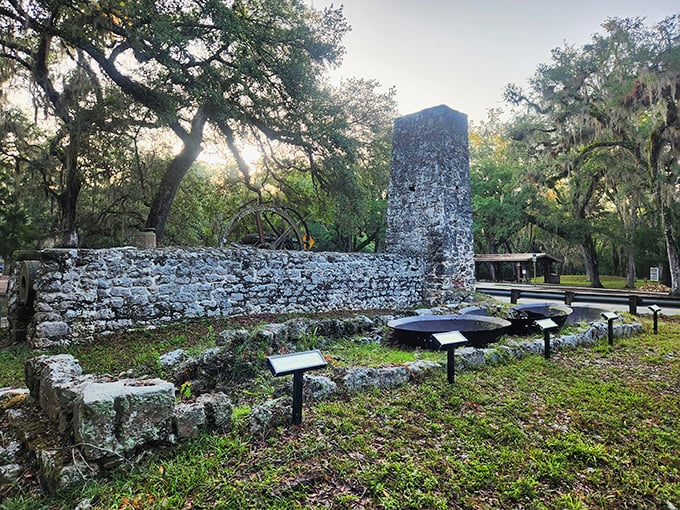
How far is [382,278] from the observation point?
9594 millimetres

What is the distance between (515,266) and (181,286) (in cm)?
2267

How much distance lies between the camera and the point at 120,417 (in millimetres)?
2119

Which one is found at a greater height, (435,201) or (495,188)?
(495,188)

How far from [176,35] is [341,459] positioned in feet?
25.1

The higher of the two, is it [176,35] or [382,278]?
[176,35]

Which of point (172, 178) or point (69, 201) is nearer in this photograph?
point (172, 178)

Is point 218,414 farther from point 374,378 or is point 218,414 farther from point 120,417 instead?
point 374,378

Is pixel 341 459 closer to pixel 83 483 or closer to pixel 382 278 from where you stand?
pixel 83 483

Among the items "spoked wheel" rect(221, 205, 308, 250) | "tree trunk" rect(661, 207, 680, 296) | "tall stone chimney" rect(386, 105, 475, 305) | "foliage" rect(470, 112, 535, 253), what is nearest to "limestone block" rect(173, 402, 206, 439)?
"spoked wheel" rect(221, 205, 308, 250)

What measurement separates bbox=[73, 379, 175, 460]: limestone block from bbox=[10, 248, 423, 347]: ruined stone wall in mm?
3807

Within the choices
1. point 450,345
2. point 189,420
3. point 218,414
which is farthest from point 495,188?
point 189,420

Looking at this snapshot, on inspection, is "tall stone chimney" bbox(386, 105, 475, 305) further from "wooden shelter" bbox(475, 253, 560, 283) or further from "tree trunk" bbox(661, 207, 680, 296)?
"wooden shelter" bbox(475, 253, 560, 283)

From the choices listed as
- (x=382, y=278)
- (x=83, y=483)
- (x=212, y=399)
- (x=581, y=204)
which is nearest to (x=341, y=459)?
(x=212, y=399)

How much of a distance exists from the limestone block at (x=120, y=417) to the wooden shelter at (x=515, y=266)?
22.2 metres
